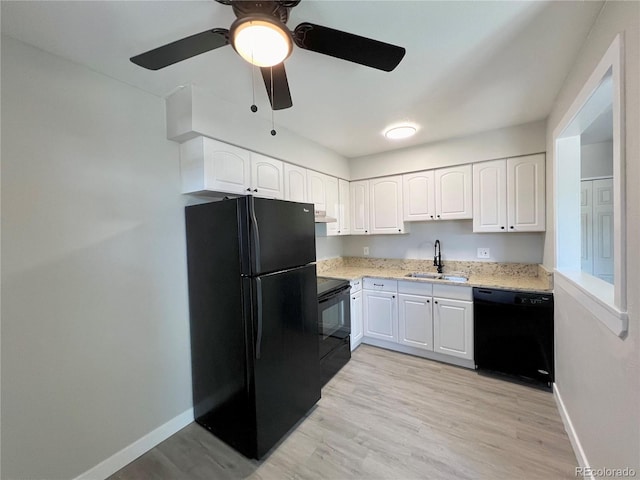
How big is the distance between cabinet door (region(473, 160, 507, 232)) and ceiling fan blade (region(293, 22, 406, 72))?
2.13 metres

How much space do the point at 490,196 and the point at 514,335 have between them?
141 centimetres

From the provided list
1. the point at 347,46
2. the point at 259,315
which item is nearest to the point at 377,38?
the point at 347,46

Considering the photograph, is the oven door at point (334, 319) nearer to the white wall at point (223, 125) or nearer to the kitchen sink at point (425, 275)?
the kitchen sink at point (425, 275)

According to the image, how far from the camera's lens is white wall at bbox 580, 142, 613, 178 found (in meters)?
2.92

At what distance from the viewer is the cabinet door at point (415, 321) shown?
284 centimetres

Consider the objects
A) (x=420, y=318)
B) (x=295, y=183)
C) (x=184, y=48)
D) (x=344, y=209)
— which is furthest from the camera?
(x=344, y=209)

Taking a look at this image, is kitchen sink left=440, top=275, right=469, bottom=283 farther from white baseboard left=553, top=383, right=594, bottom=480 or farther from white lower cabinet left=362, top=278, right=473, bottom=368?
white baseboard left=553, top=383, right=594, bottom=480

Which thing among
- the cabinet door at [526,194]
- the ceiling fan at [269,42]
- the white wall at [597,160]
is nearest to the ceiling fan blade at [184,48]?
the ceiling fan at [269,42]

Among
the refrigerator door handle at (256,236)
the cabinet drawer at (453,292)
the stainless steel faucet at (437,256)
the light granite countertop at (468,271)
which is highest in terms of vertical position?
the refrigerator door handle at (256,236)

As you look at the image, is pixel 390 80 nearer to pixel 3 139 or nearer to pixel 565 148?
pixel 565 148

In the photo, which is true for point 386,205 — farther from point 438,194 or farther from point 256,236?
point 256,236

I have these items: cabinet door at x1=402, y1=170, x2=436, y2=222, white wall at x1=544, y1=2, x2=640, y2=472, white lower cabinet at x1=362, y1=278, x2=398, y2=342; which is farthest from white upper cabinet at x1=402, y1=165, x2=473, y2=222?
white wall at x1=544, y1=2, x2=640, y2=472

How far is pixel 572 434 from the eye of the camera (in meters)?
1.71

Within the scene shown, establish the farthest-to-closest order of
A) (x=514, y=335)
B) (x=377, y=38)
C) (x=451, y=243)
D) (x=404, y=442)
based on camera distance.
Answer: (x=451, y=243)
(x=514, y=335)
(x=404, y=442)
(x=377, y=38)
